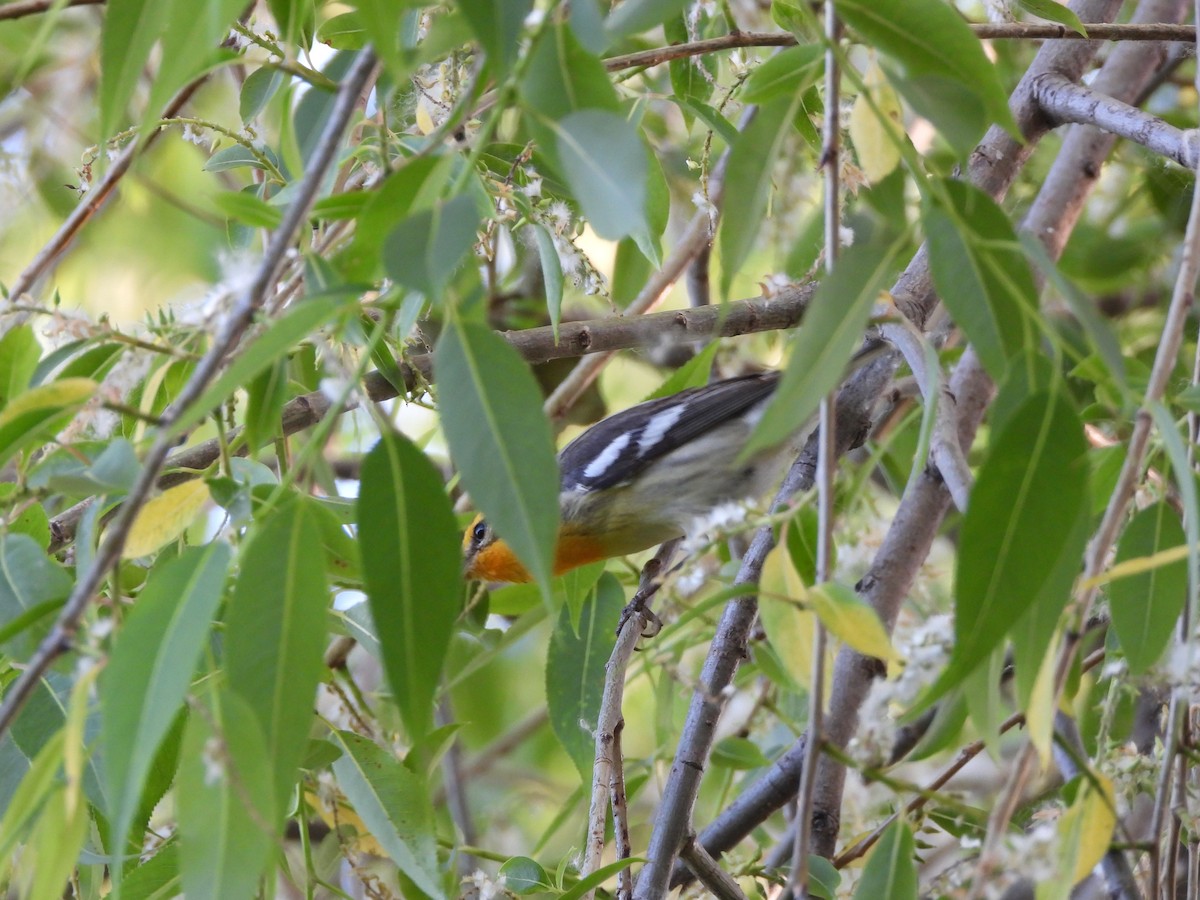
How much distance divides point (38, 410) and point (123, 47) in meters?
0.39

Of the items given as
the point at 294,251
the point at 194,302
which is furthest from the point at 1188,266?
the point at 194,302

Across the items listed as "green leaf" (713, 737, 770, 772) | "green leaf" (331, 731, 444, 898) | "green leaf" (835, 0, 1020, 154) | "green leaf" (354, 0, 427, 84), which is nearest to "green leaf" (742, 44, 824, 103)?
"green leaf" (835, 0, 1020, 154)

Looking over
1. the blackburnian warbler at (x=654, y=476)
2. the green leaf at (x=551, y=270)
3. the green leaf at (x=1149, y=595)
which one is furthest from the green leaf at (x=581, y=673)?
the green leaf at (x=1149, y=595)

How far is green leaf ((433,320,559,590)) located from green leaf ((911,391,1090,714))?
0.37m

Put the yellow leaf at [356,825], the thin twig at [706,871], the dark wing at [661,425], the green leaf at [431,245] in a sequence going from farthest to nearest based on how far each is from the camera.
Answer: the dark wing at [661,425] → the yellow leaf at [356,825] → the thin twig at [706,871] → the green leaf at [431,245]

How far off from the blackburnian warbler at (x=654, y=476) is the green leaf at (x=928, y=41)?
6.77ft

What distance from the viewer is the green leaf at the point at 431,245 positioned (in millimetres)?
938

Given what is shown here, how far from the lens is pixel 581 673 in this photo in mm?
2330

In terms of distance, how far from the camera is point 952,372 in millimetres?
2994

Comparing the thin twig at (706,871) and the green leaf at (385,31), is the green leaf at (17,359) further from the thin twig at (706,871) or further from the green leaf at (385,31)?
the thin twig at (706,871)

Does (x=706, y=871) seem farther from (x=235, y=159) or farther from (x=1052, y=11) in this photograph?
(x=1052, y=11)

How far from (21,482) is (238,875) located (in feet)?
2.07

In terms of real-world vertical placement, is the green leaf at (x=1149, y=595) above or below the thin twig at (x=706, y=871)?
above

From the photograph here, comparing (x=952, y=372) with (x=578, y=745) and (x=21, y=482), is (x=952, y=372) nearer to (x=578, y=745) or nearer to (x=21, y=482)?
(x=578, y=745)
